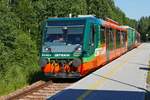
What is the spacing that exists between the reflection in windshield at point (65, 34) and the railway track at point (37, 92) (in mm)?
1951

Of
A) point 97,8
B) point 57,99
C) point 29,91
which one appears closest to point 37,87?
point 29,91

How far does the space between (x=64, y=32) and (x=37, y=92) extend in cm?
437

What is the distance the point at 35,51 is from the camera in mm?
32812

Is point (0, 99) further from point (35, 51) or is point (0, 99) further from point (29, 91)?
point (35, 51)

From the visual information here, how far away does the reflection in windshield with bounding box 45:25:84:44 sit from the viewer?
19.7 m

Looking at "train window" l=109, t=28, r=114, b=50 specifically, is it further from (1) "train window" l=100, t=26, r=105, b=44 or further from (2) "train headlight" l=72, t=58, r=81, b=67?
(2) "train headlight" l=72, t=58, r=81, b=67

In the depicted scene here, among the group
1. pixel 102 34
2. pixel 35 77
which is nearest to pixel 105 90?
pixel 35 77

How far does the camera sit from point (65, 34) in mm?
19938

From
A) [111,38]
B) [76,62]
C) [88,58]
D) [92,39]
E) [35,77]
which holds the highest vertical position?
[92,39]

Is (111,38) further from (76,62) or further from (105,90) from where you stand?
(105,90)

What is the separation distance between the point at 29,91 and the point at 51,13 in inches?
977

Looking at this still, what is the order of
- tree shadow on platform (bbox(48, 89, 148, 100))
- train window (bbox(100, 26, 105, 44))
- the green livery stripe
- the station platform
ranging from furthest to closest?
1. train window (bbox(100, 26, 105, 44))
2. the green livery stripe
3. the station platform
4. tree shadow on platform (bbox(48, 89, 148, 100))

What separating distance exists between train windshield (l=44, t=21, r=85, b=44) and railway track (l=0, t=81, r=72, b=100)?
1955 millimetres

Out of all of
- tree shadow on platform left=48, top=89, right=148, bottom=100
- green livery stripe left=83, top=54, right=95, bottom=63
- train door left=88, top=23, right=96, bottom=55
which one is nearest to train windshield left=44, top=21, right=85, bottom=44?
train door left=88, top=23, right=96, bottom=55
